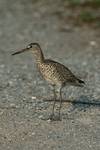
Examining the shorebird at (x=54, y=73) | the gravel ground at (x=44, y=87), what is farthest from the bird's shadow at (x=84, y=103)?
the shorebird at (x=54, y=73)

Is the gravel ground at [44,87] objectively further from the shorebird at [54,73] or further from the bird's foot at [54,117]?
the shorebird at [54,73]

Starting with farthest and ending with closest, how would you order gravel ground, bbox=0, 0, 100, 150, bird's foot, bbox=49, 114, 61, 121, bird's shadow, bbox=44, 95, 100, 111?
bird's shadow, bbox=44, 95, 100, 111, bird's foot, bbox=49, 114, 61, 121, gravel ground, bbox=0, 0, 100, 150

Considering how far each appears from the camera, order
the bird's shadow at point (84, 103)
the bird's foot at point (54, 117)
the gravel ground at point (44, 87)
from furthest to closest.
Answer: the bird's shadow at point (84, 103) → the bird's foot at point (54, 117) → the gravel ground at point (44, 87)

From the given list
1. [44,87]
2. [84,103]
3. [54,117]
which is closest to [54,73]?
[54,117]

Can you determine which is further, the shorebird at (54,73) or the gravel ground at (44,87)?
the shorebird at (54,73)

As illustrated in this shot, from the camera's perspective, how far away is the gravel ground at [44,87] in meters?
8.25

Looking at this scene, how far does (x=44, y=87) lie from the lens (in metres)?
11.5

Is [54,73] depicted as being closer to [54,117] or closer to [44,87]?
[54,117]

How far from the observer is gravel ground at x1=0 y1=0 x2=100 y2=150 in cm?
825

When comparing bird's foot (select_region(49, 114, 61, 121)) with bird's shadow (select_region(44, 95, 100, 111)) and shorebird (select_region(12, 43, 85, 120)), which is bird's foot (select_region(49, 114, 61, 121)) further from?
bird's shadow (select_region(44, 95, 100, 111))

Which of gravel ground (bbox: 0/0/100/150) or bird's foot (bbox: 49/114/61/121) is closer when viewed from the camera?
gravel ground (bbox: 0/0/100/150)

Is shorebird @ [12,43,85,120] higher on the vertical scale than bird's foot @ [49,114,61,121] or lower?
higher

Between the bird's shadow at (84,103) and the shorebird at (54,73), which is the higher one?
the shorebird at (54,73)

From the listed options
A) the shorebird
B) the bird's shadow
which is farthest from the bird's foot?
the bird's shadow
